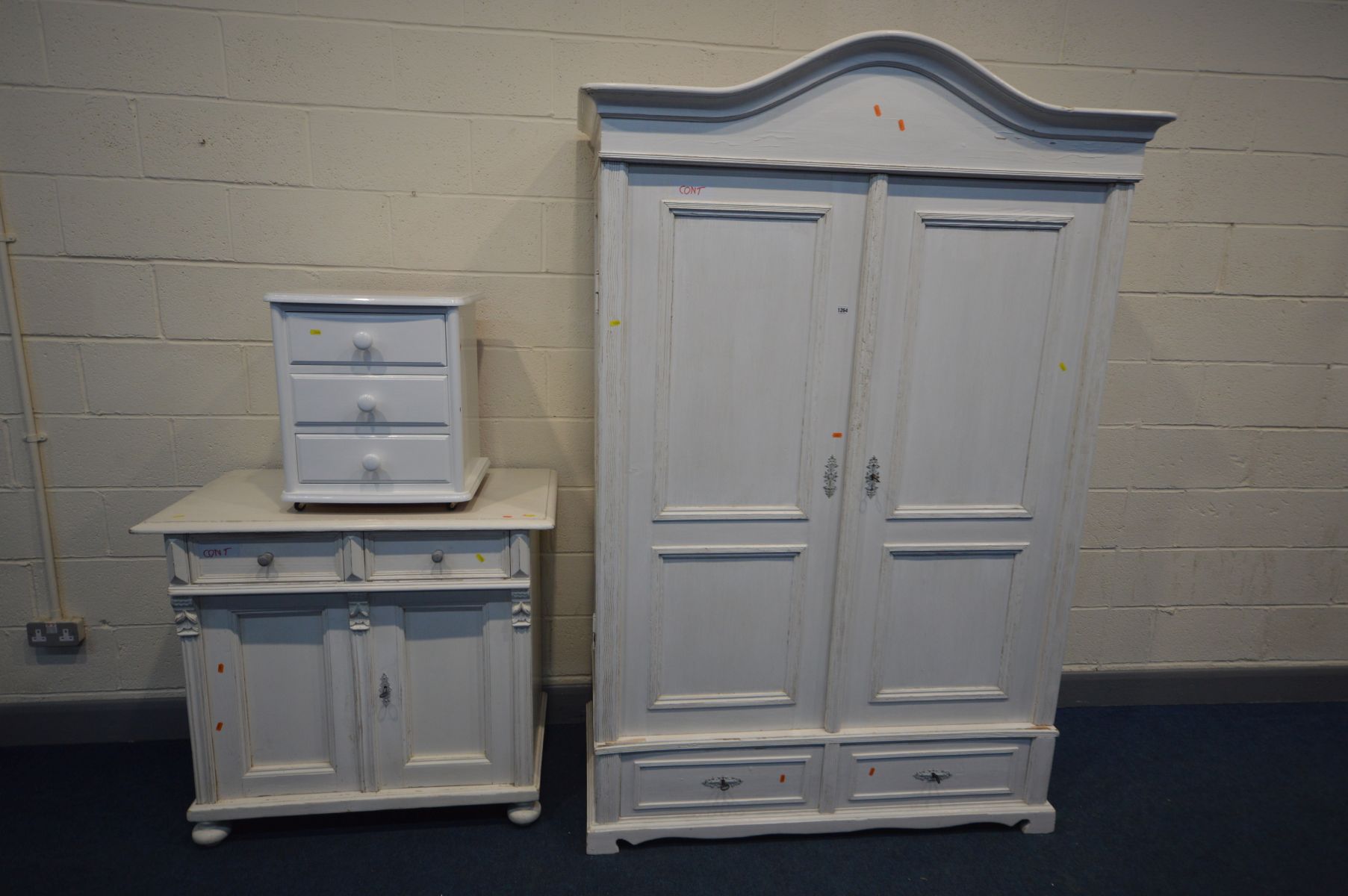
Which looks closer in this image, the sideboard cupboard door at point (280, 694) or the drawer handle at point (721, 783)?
the sideboard cupboard door at point (280, 694)

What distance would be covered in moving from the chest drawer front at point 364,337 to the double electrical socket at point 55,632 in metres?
Result: 1.34

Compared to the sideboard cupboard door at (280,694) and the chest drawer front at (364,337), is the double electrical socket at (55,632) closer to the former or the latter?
the sideboard cupboard door at (280,694)

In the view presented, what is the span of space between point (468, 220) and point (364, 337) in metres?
0.62

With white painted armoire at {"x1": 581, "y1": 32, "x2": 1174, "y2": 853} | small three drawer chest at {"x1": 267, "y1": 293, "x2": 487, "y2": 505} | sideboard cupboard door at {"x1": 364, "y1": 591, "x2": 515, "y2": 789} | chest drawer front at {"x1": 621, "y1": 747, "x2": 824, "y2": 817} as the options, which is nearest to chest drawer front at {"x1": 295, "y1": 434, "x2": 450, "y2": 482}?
small three drawer chest at {"x1": 267, "y1": 293, "x2": 487, "y2": 505}

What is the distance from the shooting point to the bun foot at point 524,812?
207 centimetres

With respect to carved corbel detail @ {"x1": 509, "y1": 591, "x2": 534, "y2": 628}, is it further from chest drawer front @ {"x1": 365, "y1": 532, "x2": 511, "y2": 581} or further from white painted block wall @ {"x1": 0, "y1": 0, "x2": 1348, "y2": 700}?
white painted block wall @ {"x1": 0, "y1": 0, "x2": 1348, "y2": 700}

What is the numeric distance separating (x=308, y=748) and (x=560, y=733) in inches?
32.6

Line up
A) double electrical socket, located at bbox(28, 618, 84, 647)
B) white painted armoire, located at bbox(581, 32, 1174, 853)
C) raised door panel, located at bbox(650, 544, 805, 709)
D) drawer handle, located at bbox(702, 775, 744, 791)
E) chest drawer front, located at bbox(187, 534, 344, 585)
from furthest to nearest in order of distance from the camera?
1. double electrical socket, located at bbox(28, 618, 84, 647)
2. drawer handle, located at bbox(702, 775, 744, 791)
3. raised door panel, located at bbox(650, 544, 805, 709)
4. chest drawer front, located at bbox(187, 534, 344, 585)
5. white painted armoire, located at bbox(581, 32, 1174, 853)

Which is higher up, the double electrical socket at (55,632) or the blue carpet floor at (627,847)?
the double electrical socket at (55,632)

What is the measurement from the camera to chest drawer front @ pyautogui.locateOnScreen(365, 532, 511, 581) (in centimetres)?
188

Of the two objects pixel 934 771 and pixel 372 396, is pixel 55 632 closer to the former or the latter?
pixel 372 396

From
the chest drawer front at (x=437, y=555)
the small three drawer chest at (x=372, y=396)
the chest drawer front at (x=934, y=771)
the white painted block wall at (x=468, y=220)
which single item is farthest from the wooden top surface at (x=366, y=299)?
the chest drawer front at (x=934, y=771)

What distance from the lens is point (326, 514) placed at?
6.22 ft

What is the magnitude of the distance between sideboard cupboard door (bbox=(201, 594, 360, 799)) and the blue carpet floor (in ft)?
0.68
